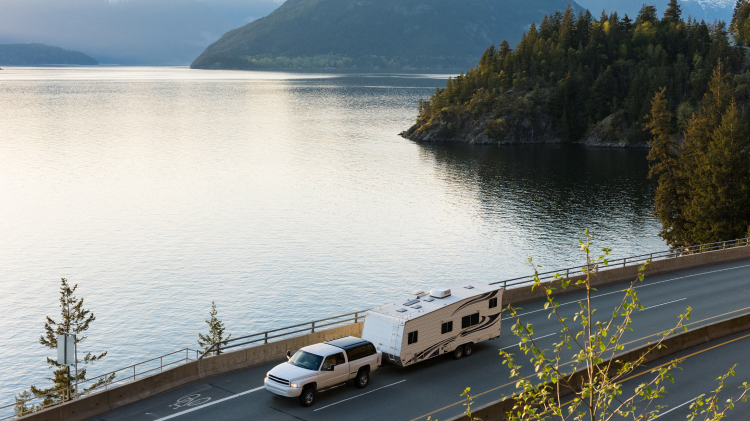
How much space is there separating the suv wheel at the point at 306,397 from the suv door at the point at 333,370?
1.58 feet

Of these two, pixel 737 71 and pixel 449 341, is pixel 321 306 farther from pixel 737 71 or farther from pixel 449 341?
pixel 737 71

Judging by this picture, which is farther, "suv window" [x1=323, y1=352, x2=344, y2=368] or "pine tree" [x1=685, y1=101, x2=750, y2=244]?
"pine tree" [x1=685, y1=101, x2=750, y2=244]

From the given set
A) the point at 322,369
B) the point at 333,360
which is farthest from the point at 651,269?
the point at 322,369

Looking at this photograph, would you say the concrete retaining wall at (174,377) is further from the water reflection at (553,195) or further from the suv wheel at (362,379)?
the water reflection at (553,195)

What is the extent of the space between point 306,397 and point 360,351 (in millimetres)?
3140

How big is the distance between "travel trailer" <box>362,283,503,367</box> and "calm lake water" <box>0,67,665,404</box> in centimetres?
2862

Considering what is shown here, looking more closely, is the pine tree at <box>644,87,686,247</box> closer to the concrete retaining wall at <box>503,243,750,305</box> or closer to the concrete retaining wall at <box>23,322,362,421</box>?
the concrete retaining wall at <box>503,243,750,305</box>

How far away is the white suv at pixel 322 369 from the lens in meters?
26.7

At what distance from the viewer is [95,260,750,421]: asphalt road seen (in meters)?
26.3

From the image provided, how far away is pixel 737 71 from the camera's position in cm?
18262

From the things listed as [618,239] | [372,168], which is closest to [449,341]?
[618,239]

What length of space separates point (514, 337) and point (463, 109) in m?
153

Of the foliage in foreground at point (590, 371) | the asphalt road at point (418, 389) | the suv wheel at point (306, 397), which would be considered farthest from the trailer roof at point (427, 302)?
the suv wheel at point (306, 397)

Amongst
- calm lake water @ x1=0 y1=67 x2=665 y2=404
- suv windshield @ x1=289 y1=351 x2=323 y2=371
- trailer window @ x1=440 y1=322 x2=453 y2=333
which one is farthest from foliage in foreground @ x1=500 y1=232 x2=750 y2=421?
calm lake water @ x1=0 y1=67 x2=665 y2=404
